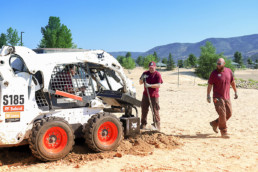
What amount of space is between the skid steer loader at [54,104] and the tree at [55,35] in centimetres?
3712

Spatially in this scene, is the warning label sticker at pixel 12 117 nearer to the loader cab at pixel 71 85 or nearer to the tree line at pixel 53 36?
the loader cab at pixel 71 85

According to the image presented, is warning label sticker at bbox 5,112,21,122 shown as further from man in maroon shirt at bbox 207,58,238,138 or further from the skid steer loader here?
man in maroon shirt at bbox 207,58,238,138

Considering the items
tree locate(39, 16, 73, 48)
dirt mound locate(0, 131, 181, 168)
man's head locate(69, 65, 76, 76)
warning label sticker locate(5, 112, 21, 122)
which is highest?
Answer: tree locate(39, 16, 73, 48)

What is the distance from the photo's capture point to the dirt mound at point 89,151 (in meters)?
5.55

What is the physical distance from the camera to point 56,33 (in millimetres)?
44938

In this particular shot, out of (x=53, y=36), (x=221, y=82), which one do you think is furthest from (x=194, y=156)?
(x=53, y=36)

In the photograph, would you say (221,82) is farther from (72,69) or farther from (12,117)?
(12,117)

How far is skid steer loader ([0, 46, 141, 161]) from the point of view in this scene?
512 centimetres

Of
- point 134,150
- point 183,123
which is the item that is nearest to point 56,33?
point 183,123

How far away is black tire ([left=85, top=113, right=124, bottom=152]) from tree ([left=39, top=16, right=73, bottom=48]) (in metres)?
37.5

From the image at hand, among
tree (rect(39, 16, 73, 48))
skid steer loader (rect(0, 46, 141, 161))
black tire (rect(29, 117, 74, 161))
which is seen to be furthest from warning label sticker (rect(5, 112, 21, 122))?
tree (rect(39, 16, 73, 48))

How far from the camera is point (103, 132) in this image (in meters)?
6.06

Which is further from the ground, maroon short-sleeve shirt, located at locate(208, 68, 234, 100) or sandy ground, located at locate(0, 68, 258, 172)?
maroon short-sleeve shirt, located at locate(208, 68, 234, 100)

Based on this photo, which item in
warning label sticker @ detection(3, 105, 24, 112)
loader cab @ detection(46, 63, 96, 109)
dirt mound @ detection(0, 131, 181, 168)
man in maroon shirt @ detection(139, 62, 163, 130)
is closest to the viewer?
warning label sticker @ detection(3, 105, 24, 112)
